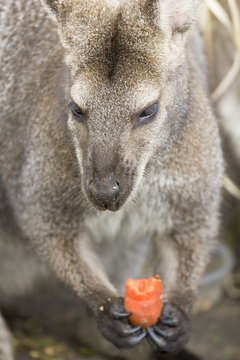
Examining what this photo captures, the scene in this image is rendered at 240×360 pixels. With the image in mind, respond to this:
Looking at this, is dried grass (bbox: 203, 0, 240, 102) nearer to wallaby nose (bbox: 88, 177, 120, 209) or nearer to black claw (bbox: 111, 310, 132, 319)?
black claw (bbox: 111, 310, 132, 319)

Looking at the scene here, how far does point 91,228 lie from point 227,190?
1984 mm

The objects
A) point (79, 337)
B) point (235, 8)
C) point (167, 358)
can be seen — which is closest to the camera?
point (167, 358)

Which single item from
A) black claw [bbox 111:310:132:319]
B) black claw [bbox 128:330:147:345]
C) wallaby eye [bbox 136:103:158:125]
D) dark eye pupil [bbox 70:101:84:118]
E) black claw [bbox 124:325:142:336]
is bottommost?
black claw [bbox 128:330:147:345]

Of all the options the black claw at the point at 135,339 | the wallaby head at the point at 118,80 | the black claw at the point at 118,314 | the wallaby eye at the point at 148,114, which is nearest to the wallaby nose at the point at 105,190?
the wallaby head at the point at 118,80

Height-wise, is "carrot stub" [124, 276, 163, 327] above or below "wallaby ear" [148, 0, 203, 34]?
below

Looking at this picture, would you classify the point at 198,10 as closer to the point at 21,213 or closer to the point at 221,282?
the point at 21,213

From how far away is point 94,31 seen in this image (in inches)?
135

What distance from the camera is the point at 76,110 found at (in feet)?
11.7

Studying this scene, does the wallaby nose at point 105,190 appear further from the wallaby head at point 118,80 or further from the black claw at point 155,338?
the black claw at point 155,338

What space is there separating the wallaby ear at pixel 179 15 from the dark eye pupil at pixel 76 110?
554 millimetres

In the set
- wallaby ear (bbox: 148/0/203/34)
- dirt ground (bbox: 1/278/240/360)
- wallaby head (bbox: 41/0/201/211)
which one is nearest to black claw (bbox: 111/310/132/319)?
wallaby head (bbox: 41/0/201/211)

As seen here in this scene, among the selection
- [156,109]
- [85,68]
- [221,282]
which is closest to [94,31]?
[85,68]

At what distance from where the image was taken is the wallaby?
340 cm

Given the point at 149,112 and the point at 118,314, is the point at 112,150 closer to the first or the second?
the point at 149,112
